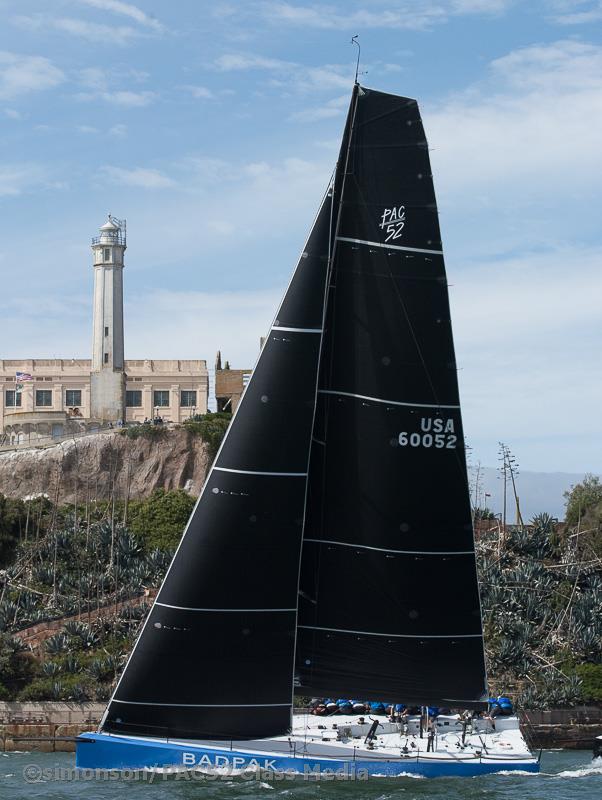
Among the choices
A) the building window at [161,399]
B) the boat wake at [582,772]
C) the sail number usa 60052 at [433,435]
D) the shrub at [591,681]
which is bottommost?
the boat wake at [582,772]

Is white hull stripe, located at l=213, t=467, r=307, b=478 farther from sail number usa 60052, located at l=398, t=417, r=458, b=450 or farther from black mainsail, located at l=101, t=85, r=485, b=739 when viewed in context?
sail number usa 60052, located at l=398, t=417, r=458, b=450

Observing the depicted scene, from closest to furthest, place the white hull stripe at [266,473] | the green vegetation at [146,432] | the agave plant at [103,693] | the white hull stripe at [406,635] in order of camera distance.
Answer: the white hull stripe at [266,473] → the white hull stripe at [406,635] → the agave plant at [103,693] → the green vegetation at [146,432]

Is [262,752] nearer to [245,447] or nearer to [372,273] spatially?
[245,447]

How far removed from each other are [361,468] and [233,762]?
20.1ft

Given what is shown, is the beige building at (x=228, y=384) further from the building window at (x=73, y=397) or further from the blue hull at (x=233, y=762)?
the blue hull at (x=233, y=762)

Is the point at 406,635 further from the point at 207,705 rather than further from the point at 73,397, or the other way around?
the point at 73,397

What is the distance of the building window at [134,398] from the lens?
277ft

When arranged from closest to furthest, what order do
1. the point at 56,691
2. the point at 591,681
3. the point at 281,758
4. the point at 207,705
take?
the point at 281,758 → the point at 207,705 → the point at 56,691 → the point at 591,681

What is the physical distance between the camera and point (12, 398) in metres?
85.7

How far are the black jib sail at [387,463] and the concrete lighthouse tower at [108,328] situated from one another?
2249 inches

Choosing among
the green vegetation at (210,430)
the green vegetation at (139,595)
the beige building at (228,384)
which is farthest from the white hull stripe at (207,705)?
the beige building at (228,384)

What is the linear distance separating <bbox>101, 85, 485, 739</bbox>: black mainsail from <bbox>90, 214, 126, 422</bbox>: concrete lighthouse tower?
57.2 meters

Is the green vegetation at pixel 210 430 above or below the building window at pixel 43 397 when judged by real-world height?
below

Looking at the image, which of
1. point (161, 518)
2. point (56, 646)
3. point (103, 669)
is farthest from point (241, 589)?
point (161, 518)
